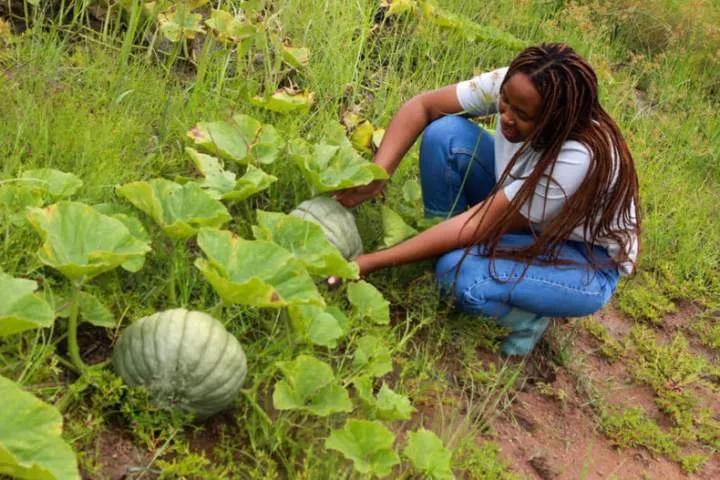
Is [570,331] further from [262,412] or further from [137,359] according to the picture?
[137,359]

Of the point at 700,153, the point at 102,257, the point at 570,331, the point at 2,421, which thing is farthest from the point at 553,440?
the point at 700,153

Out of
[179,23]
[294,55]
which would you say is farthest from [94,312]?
[294,55]

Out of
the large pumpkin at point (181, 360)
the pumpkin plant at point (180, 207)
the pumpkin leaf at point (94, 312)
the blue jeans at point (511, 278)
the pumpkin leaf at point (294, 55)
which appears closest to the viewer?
the large pumpkin at point (181, 360)

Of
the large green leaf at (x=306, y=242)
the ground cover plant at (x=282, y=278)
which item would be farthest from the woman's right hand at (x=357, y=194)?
the large green leaf at (x=306, y=242)

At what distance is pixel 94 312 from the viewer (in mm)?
2107

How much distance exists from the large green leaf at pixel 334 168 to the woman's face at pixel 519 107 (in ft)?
1.38

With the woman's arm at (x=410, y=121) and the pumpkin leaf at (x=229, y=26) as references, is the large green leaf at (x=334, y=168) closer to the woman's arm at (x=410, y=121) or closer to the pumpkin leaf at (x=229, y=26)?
the woman's arm at (x=410, y=121)

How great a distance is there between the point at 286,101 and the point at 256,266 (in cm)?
116

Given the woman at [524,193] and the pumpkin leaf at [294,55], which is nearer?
the woman at [524,193]

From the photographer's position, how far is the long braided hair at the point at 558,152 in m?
2.45

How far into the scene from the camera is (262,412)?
6.89 ft

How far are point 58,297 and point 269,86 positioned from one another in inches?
52.2

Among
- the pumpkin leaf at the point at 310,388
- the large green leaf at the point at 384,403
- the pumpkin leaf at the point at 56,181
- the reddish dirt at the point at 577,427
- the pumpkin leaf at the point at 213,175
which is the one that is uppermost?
the pumpkin leaf at the point at 56,181

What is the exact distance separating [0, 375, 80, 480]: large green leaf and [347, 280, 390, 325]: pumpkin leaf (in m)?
1.06
